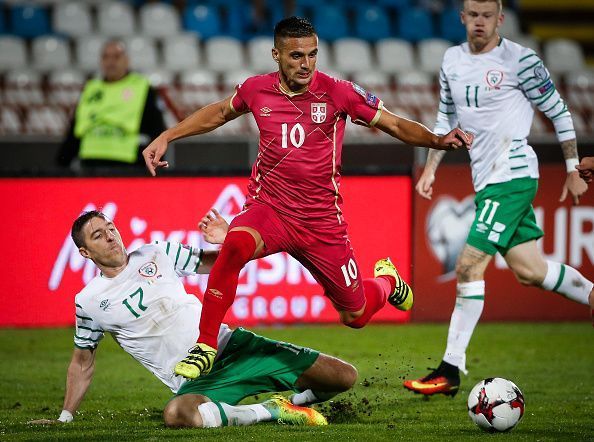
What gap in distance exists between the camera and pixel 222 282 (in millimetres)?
5785

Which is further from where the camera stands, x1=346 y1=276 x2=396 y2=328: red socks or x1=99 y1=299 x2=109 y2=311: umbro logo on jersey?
x1=346 y1=276 x2=396 y2=328: red socks

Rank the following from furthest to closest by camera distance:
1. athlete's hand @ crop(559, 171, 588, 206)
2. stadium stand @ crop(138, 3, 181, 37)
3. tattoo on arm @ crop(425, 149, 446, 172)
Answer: stadium stand @ crop(138, 3, 181, 37)
tattoo on arm @ crop(425, 149, 446, 172)
athlete's hand @ crop(559, 171, 588, 206)

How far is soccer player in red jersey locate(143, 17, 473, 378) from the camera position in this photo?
581cm

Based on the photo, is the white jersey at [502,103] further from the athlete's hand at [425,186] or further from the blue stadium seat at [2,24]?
the blue stadium seat at [2,24]

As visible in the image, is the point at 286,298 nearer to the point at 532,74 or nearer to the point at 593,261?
the point at 593,261

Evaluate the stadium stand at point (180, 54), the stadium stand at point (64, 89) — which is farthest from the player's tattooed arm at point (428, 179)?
the stadium stand at point (180, 54)

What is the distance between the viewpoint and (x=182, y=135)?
614 cm

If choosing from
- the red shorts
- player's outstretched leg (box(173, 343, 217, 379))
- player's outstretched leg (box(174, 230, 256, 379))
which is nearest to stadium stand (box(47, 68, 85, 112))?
the red shorts

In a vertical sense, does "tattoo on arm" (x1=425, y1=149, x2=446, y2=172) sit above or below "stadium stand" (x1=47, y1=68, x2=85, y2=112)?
below

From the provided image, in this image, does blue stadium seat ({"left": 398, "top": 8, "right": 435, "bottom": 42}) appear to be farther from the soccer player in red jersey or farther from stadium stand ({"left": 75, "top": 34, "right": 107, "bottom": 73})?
the soccer player in red jersey

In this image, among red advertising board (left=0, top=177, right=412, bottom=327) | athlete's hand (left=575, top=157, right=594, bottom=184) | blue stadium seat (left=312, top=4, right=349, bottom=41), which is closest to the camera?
athlete's hand (left=575, top=157, right=594, bottom=184)

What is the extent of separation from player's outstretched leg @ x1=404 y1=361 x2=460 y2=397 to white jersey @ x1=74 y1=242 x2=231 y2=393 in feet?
4.63

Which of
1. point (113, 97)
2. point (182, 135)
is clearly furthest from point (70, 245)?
point (182, 135)

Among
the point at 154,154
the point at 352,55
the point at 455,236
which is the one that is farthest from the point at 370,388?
the point at 352,55
